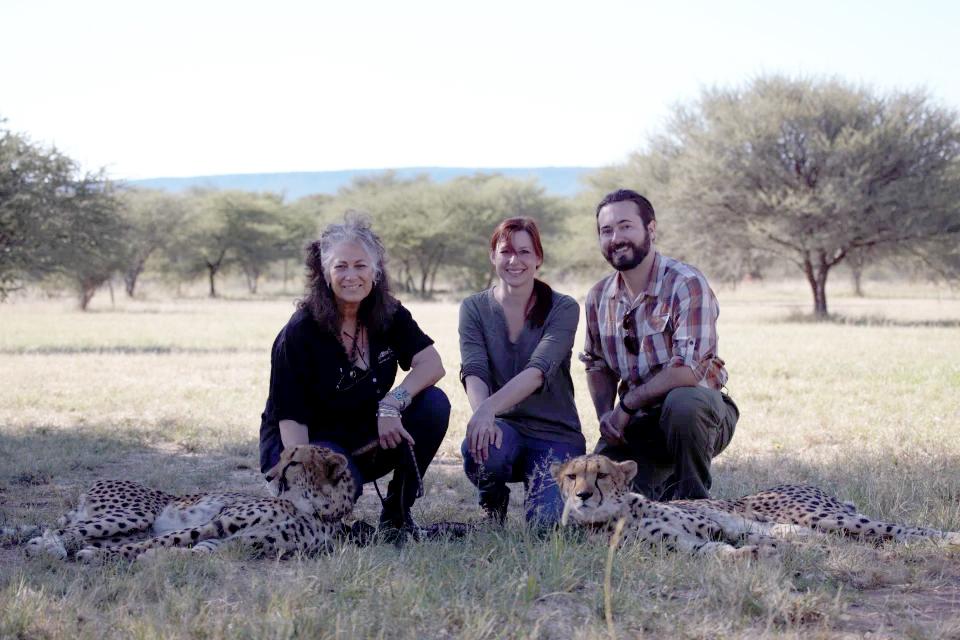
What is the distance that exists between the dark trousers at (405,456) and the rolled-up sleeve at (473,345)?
0.18m

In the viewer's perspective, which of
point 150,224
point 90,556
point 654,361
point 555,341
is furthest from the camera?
point 150,224

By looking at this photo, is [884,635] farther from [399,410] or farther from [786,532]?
[399,410]

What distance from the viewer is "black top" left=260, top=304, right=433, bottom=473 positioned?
3953mm

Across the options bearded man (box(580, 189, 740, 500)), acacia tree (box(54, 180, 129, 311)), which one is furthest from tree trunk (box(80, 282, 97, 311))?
bearded man (box(580, 189, 740, 500))

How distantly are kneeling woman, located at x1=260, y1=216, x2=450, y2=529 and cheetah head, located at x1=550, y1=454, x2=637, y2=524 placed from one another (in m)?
0.70

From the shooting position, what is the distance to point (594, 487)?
11.8 ft

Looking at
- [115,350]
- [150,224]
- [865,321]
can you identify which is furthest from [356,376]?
[150,224]

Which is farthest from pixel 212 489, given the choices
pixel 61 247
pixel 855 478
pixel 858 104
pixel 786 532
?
pixel 858 104

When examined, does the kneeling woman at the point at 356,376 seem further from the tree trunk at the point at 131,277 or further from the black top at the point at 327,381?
the tree trunk at the point at 131,277

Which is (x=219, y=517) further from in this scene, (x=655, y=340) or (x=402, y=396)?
(x=655, y=340)

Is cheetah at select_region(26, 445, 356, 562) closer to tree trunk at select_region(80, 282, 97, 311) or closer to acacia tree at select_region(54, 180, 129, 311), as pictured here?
acacia tree at select_region(54, 180, 129, 311)

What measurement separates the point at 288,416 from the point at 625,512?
54.0 inches

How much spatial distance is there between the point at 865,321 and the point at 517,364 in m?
17.1

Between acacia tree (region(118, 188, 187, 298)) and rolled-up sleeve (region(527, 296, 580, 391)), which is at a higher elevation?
acacia tree (region(118, 188, 187, 298))
